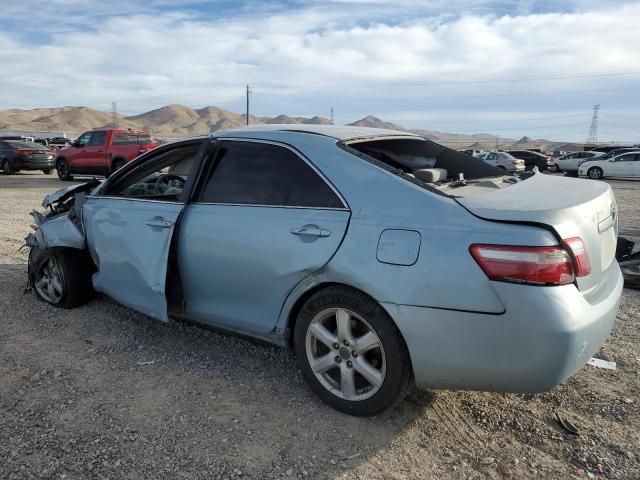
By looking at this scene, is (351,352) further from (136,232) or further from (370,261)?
(136,232)

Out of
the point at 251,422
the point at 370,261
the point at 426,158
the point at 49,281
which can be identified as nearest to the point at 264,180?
the point at 370,261

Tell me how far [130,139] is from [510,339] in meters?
17.8

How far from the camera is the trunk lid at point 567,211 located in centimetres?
250

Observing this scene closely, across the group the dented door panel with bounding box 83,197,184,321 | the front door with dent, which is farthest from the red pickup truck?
the dented door panel with bounding box 83,197,184,321

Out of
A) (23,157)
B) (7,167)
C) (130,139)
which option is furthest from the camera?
(7,167)

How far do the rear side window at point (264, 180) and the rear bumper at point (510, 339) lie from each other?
836 mm

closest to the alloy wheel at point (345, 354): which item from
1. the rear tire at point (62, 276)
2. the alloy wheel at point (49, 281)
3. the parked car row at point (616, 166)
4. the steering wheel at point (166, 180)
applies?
the steering wheel at point (166, 180)

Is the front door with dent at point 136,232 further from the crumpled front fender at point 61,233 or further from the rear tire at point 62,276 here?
the rear tire at point 62,276

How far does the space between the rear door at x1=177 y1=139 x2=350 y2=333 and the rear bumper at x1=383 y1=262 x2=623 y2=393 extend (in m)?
0.63

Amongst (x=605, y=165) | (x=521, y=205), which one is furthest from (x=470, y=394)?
(x=605, y=165)

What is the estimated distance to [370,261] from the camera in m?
2.71

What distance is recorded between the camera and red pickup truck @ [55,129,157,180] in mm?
17906

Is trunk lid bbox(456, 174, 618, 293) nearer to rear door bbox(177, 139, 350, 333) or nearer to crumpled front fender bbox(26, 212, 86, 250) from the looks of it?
rear door bbox(177, 139, 350, 333)

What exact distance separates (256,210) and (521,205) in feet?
5.01
